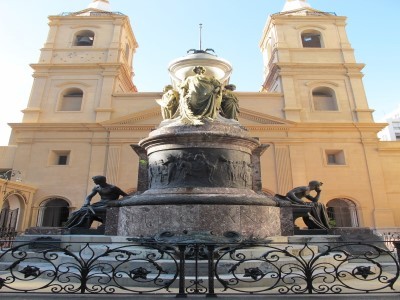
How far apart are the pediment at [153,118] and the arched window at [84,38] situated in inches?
392

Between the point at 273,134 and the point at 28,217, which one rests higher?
the point at 273,134

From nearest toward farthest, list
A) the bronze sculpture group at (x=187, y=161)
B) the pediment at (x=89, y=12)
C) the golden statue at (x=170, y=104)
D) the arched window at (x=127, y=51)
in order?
the bronze sculpture group at (x=187, y=161), the golden statue at (x=170, y=104), the pediment at (x=89, y=12), the arched window at (x=127, y=51)

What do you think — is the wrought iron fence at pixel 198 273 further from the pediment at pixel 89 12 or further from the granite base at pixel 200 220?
the pediment at pixel 89 12

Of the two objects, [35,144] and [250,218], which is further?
[35,144]

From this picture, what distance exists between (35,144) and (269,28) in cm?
2387

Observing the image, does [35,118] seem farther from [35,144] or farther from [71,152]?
[71,152]

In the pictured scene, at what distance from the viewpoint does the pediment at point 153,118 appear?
24.0 m

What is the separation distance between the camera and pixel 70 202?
22.2 metres

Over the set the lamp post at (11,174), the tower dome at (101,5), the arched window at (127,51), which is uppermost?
the tower dome at (101,5)

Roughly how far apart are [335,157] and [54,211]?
21837 millimetres

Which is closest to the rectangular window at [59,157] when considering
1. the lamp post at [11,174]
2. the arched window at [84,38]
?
the lamp post at [11,174]

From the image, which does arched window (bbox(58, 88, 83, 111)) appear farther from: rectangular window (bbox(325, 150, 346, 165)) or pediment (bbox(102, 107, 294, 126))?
rectangular window (bbox(325, 150, 346, 165))

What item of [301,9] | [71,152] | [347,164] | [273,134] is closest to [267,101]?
[273,134]

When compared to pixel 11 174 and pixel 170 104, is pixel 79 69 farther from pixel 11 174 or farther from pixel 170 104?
pixel 170 104
